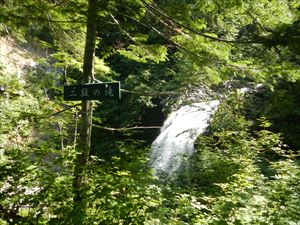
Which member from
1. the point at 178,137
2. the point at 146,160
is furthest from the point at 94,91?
A: the point at 178,137

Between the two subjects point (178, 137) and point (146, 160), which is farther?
point (178, 137)

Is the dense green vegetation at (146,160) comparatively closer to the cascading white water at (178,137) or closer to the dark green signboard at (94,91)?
the dark green signboard at (94,91)

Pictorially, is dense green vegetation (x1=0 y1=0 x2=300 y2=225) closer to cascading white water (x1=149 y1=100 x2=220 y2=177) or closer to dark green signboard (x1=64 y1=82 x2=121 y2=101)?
dark green signboard (x1=64 y1=82 x2=121 y2=101)

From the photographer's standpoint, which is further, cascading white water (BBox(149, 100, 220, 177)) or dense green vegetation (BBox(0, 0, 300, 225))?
cascading white water (BBox(149, 100, 220, 177))

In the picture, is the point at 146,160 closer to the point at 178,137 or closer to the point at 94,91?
the point at 94,91

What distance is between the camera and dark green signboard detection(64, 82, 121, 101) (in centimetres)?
362

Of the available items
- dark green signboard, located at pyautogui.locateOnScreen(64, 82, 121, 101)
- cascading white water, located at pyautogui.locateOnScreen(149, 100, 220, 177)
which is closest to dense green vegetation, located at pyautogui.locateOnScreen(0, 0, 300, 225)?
dark green signboard, located at pyautogui.locateOnScreen(64, 82, 121, 101)

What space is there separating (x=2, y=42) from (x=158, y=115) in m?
10.9

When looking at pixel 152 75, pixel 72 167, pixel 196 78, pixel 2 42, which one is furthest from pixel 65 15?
pixel 2 42

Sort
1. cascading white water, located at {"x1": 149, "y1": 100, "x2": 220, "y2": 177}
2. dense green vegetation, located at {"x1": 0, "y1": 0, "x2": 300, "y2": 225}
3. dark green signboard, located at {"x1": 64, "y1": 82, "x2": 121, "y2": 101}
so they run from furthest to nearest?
1. cascading white water, located at {"x1": 149, "y1": 100, "x2": 220, "y2": 177}
2. dark green signboard, located at {"x1": 64, "y1": 82, "x2": 121, "y2": 101}
3. dense green vegetation, located at {"x1": 0, "y1": 0, "x2": 300, "y2": 225}

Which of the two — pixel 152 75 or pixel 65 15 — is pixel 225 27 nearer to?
pixel 65 15

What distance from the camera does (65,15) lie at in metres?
4.82

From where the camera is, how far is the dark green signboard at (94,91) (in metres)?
3.62

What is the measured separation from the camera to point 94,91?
3707 millimetres
